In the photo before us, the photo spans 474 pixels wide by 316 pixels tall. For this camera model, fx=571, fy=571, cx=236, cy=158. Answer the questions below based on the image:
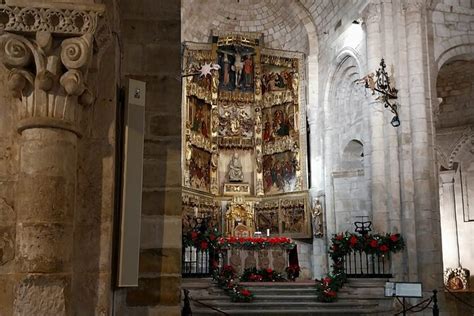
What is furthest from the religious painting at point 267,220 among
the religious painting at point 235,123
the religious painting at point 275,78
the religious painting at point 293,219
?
the religious painting at point 275,78

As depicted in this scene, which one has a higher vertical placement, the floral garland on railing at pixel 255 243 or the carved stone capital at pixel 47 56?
the carved stone capital at pixel 47 56

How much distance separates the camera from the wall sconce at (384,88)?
14688 millimetres

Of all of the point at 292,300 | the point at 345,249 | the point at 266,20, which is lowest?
the point at 292,300

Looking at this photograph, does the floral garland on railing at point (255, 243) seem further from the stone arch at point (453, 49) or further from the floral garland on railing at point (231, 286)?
the stone arch at point (453, 49)

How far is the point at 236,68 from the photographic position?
2145 cm

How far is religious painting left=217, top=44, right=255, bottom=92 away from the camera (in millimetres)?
21375

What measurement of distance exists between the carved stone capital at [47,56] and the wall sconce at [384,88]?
38.4 ft

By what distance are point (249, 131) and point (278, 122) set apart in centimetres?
116

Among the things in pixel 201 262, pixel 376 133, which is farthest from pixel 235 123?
pixel 201 262

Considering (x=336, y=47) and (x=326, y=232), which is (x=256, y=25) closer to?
(x=336, y=47)

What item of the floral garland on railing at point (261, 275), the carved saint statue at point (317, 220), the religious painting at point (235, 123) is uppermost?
the religious painting at point (235, 123)

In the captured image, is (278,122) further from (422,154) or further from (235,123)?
(422,154)

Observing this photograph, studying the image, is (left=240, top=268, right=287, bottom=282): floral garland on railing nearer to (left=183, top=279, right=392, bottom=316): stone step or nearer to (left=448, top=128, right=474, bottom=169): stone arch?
(left=183, top=279, right=392, bottom=316): stone step

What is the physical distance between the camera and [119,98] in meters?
4.75
